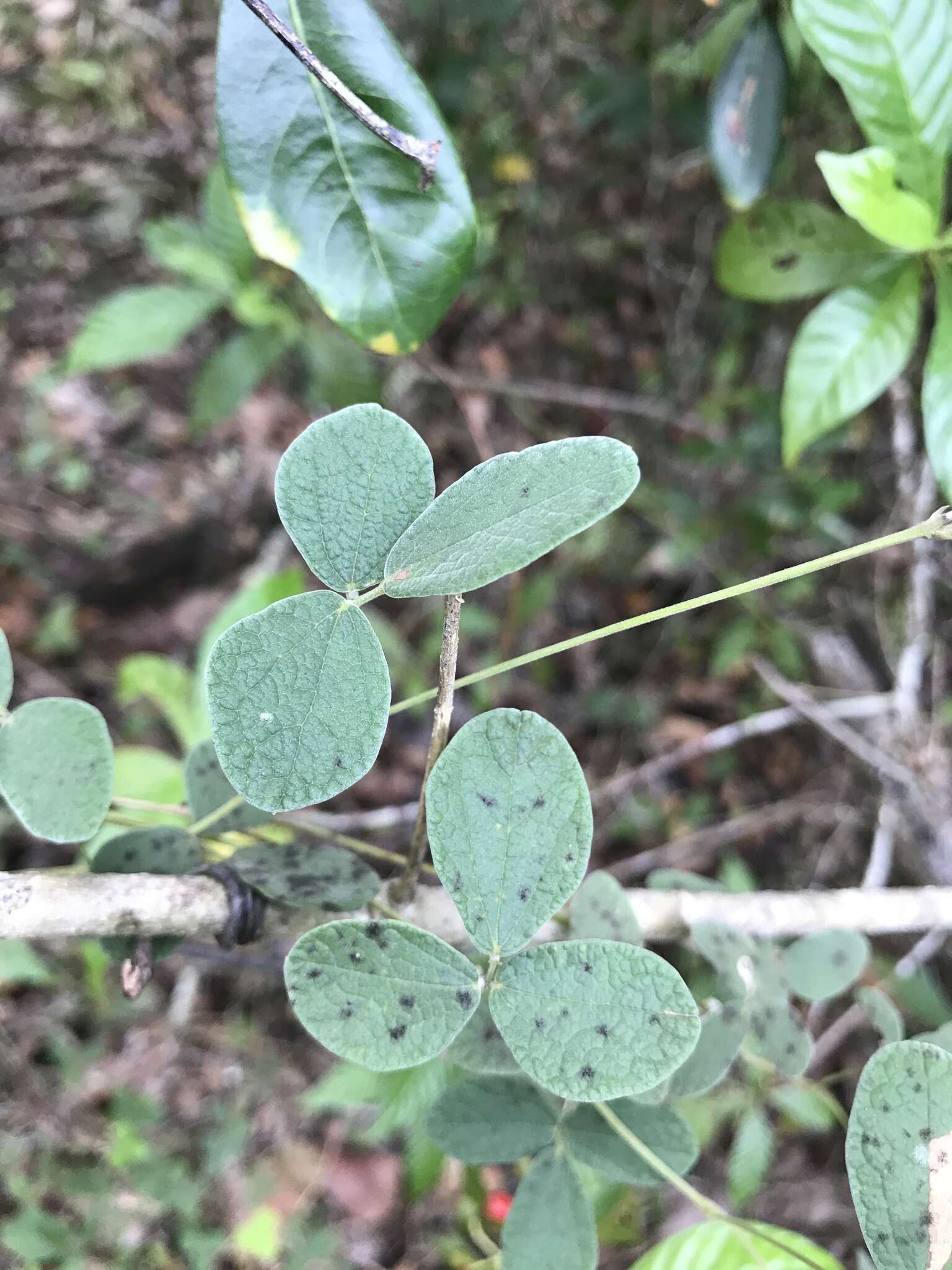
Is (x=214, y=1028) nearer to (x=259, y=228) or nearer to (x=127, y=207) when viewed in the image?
(x=259, y=228)

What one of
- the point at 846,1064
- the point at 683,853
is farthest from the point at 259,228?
the point at 846,1064

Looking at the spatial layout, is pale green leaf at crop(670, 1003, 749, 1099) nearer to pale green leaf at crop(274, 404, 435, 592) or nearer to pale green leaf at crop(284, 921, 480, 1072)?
pale green leaf at crop(284, 921, 480, 1072)

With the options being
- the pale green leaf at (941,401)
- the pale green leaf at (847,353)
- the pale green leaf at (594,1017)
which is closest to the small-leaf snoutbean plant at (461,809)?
the pale green leaf at (594,1017)

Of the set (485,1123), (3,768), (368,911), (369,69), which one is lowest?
(485,1123)

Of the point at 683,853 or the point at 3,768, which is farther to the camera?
the point at 683,853

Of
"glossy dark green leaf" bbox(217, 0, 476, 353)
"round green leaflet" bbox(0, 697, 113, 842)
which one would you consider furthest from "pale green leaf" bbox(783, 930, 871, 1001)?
"glossy dark green leaf" bbox(217, 0, 476, 353)

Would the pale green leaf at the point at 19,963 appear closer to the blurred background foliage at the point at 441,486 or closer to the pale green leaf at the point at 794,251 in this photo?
the blurred background foliage at the point at 441,486
